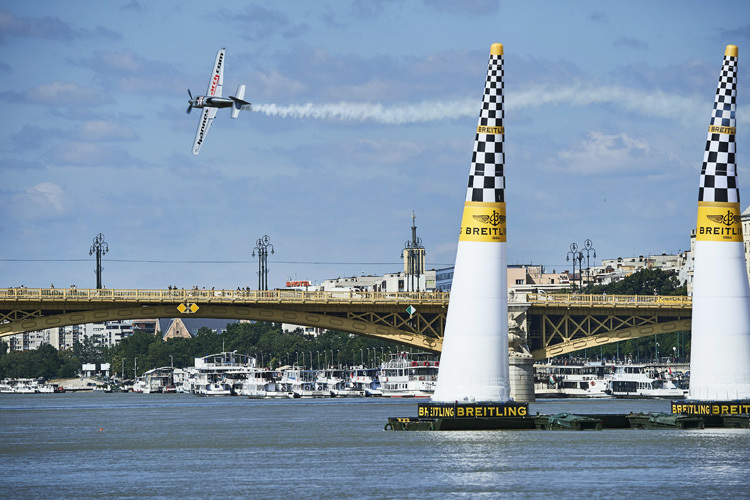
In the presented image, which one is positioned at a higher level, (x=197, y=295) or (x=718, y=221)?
(x=197, y=295)

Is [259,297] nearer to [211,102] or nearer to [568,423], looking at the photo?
[211,102]

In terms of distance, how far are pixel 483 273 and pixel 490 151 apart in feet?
14.9

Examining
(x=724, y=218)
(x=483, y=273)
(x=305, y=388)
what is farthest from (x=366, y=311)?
(x=305, y=388)

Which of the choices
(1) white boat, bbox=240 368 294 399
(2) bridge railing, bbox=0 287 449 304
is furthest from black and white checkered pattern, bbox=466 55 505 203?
(1) white boat, bbox=240 368 294 399

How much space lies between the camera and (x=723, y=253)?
5516cm

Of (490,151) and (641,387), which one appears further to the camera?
(641,387)

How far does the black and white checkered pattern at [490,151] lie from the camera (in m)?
53.0

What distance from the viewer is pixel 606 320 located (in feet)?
420

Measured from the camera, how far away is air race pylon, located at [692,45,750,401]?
5506 cm

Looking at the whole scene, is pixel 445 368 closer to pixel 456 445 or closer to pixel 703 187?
pixel 456 445

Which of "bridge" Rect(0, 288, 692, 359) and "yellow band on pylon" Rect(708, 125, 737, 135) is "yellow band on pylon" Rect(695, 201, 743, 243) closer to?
"yellow band on pylon" Rect(708, 125, 737, 135)

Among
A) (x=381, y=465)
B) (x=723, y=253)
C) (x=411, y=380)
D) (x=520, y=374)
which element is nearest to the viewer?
(x=381, y=465)

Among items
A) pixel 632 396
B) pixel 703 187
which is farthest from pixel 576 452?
pixel 632 396

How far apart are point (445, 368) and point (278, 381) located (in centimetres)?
14584
